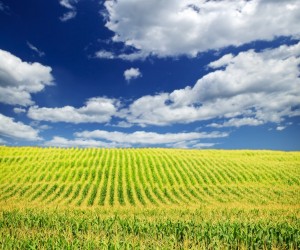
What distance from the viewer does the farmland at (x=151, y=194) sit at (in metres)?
15.3

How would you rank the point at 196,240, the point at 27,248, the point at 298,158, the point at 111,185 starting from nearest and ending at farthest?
the point at 27,248 → the point at 196,240 → the point at 111,185 → the point at 298,158

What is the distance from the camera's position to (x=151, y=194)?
124ft

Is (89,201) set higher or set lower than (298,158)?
lower

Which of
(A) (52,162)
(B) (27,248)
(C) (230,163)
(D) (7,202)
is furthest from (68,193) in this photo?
(C) (230,163)

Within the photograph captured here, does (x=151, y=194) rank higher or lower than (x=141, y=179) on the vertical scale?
lower

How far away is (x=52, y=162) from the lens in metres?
52.1

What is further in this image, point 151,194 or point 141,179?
point 141,179

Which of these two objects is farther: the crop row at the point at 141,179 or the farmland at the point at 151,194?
the crop row at the point at 141,179

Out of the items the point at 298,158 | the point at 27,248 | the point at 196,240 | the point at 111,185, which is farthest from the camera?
the point at 298,158

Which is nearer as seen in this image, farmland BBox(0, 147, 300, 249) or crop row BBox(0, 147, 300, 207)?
farmland BBox(0, 147, 300, 249)

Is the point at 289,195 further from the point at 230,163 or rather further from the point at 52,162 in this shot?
the point at 52,162

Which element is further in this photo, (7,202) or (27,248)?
(7,202)

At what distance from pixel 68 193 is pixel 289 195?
28.4 m

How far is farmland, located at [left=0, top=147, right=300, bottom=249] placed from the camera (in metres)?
15.3
